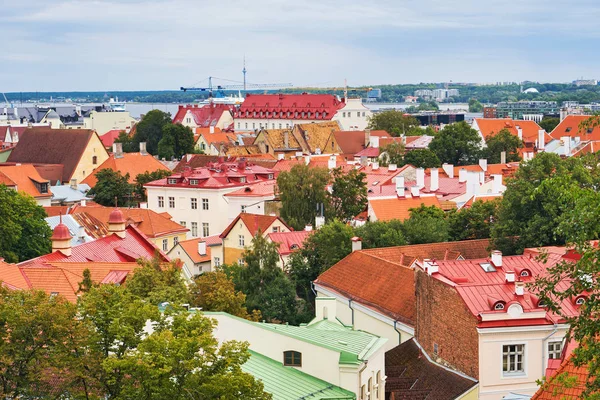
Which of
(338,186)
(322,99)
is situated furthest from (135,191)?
(322,99)

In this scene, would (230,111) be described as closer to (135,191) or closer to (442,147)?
(442,147)

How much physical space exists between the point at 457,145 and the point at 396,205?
41918 mm

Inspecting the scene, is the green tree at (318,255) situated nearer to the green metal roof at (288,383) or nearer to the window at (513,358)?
the window at (513,358)

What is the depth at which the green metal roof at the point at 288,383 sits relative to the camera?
86.6ft

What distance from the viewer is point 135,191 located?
85.6m

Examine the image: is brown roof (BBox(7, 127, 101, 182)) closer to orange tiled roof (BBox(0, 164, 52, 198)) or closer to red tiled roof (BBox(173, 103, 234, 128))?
orange tiled roof (BBox(0, 164, 52, 198))

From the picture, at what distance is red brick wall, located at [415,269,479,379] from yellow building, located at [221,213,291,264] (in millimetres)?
24907

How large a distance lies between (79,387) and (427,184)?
53480 mm

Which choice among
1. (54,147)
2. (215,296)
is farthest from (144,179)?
(215,296)

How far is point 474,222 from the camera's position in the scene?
54031 mm

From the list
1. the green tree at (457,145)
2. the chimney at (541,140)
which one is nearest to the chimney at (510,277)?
Result: the green tree at (457,145)

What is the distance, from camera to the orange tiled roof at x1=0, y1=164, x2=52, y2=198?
79562 millimetres

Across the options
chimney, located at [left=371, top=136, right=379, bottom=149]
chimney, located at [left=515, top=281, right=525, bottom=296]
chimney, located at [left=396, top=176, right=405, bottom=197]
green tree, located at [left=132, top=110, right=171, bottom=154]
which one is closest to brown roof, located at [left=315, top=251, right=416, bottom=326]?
chimney, located at [left=515, top=281, right=525, bottom=296]

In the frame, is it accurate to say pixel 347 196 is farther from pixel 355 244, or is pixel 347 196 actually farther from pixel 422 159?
pixel 422 159
